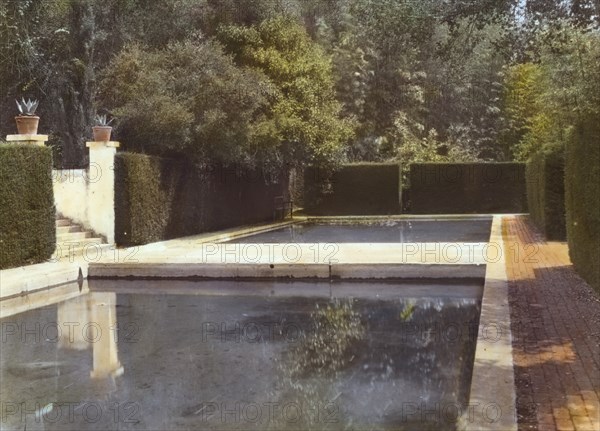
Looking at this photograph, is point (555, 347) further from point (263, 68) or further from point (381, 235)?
point (263, 68)

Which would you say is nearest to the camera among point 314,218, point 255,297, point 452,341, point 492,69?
point 452,341

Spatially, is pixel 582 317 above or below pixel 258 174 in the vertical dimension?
below

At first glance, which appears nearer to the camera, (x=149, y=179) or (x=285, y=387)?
(x=285, y=387)

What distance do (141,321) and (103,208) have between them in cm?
761

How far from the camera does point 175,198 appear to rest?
1727 cm

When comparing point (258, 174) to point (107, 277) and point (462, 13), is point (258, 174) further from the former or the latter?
point (462, 13)

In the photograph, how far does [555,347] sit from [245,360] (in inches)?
111

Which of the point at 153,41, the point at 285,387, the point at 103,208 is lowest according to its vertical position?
the point at 285,387

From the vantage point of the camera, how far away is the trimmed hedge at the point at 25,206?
1123 cm

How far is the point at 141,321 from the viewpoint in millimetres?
7867

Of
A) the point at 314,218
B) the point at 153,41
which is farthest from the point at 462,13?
the point at 314,218

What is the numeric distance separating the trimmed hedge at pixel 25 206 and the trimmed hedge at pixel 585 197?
9413 millimetres

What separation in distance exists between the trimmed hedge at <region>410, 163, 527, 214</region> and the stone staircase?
56.3ft

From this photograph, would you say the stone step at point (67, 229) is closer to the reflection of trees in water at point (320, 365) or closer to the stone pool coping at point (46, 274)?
the stone pool coping at point (46, 274)
